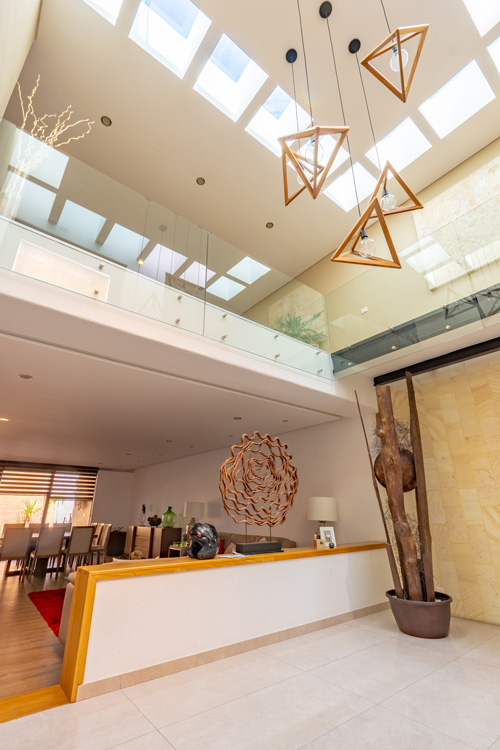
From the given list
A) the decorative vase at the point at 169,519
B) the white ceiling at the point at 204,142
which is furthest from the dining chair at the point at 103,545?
the white ceiling at the point at 204,142

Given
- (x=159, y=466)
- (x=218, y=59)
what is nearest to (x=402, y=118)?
(x=218, y=59)

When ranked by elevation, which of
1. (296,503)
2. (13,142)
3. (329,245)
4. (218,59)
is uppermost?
(218,59)

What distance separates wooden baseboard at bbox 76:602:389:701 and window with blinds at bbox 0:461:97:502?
956 cm

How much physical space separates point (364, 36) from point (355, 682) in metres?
6.09

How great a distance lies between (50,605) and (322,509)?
4013 mm

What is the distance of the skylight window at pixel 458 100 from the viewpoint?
14.0 feet

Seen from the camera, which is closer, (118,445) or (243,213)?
(243,213)

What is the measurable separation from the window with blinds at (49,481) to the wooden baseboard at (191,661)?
31.4 feet

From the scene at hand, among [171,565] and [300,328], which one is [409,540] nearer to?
[171,565]

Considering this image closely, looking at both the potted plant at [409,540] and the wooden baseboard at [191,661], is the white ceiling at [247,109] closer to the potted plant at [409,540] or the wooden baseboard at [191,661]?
the potted plant at [409,540]

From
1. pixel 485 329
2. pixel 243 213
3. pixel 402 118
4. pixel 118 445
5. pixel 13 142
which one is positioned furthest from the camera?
pixel 118 445

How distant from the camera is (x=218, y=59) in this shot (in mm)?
4105

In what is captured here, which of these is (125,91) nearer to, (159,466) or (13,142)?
(13,142)

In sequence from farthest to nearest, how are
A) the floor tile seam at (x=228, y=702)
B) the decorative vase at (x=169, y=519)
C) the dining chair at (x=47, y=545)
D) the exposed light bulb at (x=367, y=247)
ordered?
the decorative vase at (x=169, y=519) < the dining chair at (x=47, y=545) < the exposed light bulb at (x=367, y=247) < the floor tile seam at (x=228, y=702)
